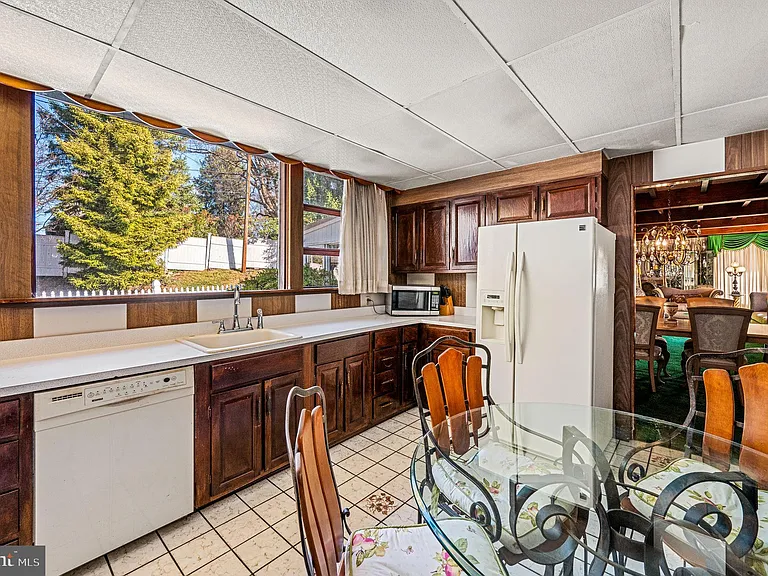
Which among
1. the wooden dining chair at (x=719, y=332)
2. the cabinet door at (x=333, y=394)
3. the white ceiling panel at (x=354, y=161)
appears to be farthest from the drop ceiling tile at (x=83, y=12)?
the wooden dining chair at (x=719, y=332)

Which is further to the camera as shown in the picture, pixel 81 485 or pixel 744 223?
pixel 744 223

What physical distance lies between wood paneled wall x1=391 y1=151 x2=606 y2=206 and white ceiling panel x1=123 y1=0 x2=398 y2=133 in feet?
5.36

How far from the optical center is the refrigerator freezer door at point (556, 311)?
8.11 feet

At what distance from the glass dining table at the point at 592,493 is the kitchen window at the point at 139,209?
2098mm

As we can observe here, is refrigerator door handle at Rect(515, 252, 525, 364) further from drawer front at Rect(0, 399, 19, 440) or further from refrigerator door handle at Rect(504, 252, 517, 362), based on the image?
drawer front at Rect(0, 399, 19, 440)

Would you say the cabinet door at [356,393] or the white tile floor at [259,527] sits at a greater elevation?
the cabinet door at [356,393]

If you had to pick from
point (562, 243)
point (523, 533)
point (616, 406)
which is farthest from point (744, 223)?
point (523, 533)

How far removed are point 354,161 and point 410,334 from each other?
1.73 meters

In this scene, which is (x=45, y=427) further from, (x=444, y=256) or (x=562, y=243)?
(x=444, y=256)

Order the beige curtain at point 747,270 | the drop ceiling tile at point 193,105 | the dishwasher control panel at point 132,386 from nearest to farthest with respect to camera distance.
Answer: the dishwasher control panel at point 132,386 < the drop ceiling tile at point 193,105 < the beige curtain at point 747,270

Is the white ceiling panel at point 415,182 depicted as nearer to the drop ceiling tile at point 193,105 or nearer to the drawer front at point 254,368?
the drop ceiling tile at point 193,105

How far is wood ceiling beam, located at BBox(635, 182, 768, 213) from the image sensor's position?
13.1ft

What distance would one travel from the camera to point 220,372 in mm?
2172

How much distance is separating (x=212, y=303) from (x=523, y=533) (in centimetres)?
245
